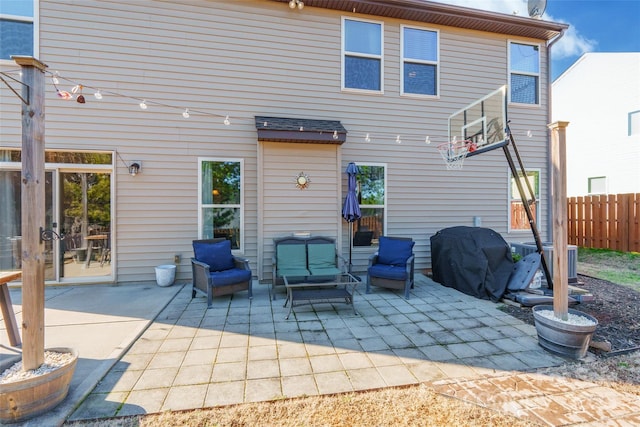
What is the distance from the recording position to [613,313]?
4.28 m

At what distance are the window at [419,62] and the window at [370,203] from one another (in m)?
2.00

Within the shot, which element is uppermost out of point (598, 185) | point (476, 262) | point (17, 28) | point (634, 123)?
point (634, 123)

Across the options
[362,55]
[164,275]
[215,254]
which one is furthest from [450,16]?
[164,275]

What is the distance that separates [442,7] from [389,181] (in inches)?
150

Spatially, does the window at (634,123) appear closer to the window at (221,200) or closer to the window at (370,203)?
the window at (370,203)

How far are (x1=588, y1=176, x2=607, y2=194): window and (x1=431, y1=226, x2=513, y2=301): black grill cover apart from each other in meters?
10.4

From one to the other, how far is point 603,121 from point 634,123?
1.11 meters

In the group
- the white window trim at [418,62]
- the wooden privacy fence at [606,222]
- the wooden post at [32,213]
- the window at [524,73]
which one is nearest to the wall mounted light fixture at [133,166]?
the wooden post at [32,213]

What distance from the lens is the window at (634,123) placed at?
1058 cm

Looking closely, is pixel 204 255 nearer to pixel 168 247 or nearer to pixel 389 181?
pixel 168 247

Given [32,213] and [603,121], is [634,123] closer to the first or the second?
[603,121]

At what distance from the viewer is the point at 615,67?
1141cm

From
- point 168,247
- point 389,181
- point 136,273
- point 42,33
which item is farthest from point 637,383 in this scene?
point 42,33

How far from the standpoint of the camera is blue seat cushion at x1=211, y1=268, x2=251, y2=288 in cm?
452
